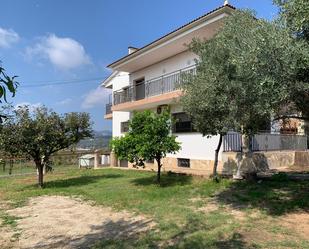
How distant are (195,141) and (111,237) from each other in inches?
421

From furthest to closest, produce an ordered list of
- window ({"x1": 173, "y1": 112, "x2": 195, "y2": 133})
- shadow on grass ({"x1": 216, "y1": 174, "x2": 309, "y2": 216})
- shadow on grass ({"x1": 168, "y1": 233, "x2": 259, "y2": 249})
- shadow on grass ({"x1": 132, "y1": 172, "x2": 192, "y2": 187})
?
window ({"x1": 173, "y1": 112, "x2": 195, "y2": 133}), shadow on grass ({"x1": 132, "y1": 172, "x2": 192, "y2": 187}), shadow on grass ({"x1": 216, "y1": 174, "x2": 309, "y2": 216}), shadow on grass ({"x1": 168, "y1": 233, "x2": 259, "y2": 249})

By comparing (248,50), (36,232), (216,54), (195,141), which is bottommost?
(36,232)

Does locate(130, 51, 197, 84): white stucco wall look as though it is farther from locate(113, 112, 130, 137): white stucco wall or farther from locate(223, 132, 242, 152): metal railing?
locate(223, 132, 242, 152): metal railing

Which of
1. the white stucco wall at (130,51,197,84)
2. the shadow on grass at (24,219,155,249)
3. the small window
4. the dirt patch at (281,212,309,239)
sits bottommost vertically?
the shadow on grass at (24,219,155,249)

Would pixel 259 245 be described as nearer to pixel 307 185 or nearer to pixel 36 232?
pixel 36 232

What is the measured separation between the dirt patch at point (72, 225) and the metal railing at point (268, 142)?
7100 mm

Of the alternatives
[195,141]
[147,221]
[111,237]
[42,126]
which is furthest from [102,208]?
[195,141]

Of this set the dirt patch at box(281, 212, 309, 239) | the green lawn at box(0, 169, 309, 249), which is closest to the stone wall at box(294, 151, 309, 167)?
the green lawn at box(0, 169, 309, 249)

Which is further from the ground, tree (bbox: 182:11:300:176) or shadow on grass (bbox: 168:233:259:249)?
tree (bbox: 182:11:300:176)

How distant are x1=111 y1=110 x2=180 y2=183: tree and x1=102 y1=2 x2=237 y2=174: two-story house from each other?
1.14 m

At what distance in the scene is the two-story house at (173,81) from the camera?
612 inches

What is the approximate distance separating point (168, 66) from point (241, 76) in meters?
12.7

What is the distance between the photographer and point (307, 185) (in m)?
11.4

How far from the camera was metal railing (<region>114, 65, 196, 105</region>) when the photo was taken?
1848 cm
